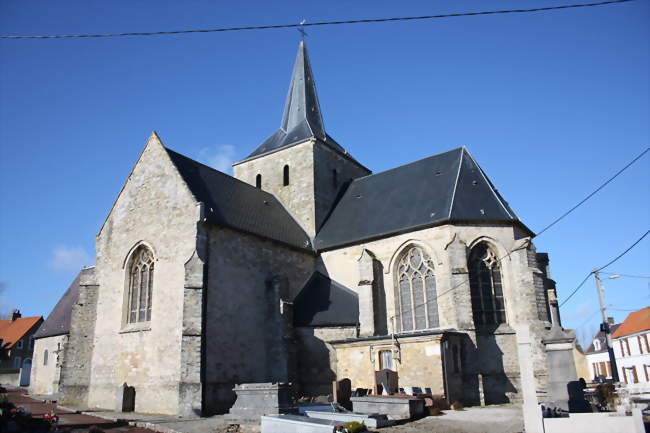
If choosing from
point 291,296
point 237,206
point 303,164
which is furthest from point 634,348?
point 237,206

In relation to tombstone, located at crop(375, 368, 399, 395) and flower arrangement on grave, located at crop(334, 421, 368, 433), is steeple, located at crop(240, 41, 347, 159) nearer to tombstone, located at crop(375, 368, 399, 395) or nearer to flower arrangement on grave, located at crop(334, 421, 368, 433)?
tombstone, located at crop(375, 368, 399, 395)

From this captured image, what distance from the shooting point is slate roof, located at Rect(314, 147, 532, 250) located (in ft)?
66.9

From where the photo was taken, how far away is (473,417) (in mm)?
13773

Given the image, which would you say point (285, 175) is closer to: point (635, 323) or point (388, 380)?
point (388, 380)

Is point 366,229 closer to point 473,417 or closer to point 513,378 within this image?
point 513,378

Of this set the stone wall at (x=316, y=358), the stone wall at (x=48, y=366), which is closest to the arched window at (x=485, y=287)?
the stone wall at (x=316, y=358)

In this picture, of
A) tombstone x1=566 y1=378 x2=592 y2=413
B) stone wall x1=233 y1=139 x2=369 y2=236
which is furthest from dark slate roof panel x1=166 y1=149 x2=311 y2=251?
tombstone x1=566 y1=378 x2=592 y2=413

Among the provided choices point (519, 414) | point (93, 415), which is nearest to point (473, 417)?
point (519, 414)

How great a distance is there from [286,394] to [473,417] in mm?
5179

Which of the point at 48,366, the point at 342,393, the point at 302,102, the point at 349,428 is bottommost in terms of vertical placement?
the point at 349,428

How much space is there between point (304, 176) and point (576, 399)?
17.1 m

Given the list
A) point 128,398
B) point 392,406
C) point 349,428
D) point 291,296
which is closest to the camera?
point 349,428

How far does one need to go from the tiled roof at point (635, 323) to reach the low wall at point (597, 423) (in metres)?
34.9

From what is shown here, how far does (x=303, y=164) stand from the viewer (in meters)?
26.5
